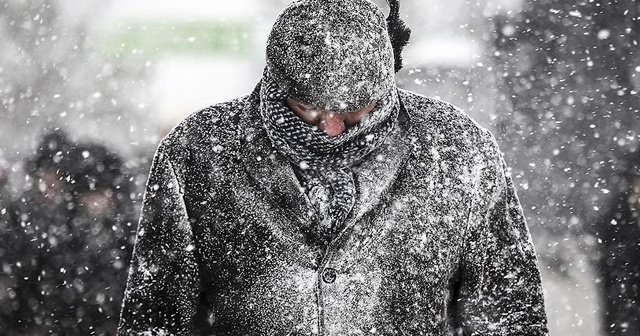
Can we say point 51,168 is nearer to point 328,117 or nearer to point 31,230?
point 31,230

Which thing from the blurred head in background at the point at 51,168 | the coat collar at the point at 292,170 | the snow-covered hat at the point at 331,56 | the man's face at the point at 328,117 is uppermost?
the blurred head in background at the point at 51,168

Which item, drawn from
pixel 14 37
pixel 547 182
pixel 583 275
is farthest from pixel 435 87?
pixel 14 37

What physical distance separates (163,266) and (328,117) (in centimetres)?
59

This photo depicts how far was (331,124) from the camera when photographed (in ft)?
6.68

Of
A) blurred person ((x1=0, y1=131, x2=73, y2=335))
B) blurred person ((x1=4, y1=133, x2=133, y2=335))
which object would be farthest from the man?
blurred person ((x1=0, y1=131, x2=73, y2=335))

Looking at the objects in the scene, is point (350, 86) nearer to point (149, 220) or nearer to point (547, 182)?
point (149, 220)

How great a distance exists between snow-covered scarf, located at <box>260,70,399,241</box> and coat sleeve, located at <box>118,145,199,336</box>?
1.04 feet

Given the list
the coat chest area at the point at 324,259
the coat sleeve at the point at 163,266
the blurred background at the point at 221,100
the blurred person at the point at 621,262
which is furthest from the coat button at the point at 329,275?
the blurred person at the point at 621,262

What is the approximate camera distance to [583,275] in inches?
249

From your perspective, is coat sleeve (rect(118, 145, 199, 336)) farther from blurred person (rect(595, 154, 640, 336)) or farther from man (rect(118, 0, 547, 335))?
blurred person (rect(595, 154, 640, 336))

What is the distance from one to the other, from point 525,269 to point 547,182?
4243 mm

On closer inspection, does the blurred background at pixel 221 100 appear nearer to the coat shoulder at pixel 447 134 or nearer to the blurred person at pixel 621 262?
the blurred person at pixel 621 262

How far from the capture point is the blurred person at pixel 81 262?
6.45 meters

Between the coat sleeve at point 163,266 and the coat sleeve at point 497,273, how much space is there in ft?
2.41
